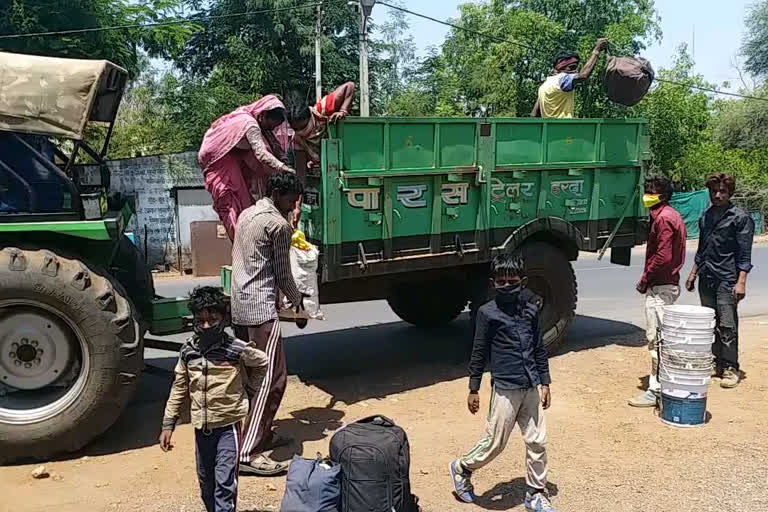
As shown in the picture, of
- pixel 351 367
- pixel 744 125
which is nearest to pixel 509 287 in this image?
pixel 351 367

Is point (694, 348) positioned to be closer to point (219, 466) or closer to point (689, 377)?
point (689, 377)

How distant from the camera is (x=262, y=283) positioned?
14.9 feet

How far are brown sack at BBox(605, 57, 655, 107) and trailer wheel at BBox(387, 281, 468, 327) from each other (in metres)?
2.53

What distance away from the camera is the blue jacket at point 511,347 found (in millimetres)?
3891

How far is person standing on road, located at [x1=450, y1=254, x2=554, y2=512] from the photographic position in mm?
A: 3885

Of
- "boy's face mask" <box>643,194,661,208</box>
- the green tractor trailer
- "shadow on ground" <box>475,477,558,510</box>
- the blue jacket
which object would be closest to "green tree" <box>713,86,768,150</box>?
the green tractor trailer

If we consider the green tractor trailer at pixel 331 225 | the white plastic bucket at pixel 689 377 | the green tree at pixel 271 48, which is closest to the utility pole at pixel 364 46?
the green tree at pixel 271 48

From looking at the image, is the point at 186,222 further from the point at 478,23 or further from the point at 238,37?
the point at 478,23

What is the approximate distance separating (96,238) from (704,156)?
Result: 22.6 metres

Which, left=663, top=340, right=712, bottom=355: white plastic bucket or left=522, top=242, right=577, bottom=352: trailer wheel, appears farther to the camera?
left=522, top=242, right=577, bottom=352: trailer wheel

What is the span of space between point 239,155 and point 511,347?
2.69 m

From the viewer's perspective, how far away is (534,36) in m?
22.2

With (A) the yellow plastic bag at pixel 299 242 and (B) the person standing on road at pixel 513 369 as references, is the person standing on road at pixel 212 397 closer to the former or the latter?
(B) the person standing on road at pixel 513 369

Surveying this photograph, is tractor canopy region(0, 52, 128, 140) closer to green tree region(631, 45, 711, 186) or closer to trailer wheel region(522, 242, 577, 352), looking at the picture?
trailer wheel region(522, 242, 577, 352)
